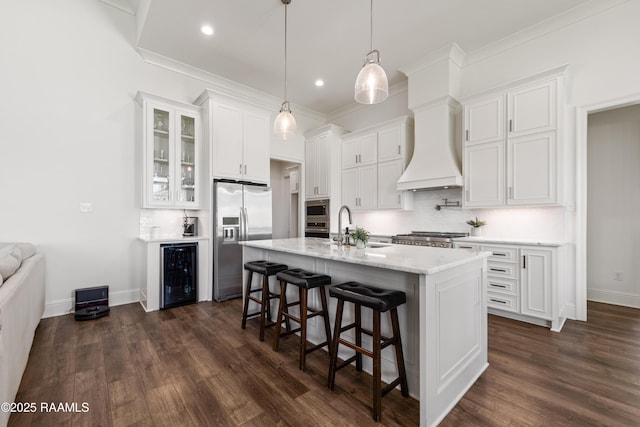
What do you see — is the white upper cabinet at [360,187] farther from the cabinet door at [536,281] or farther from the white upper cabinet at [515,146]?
the cabinet door at [536,281]

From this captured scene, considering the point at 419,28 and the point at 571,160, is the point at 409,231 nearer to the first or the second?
the point at 571,160

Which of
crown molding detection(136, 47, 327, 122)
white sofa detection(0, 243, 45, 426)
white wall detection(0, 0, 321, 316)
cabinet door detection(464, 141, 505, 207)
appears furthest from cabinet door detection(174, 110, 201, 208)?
cabinet door detection(464, 141, 505, 207)

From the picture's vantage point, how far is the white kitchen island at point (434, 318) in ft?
5.20

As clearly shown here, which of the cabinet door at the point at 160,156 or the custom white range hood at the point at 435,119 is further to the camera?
the custom white range hood at the point at 435,119

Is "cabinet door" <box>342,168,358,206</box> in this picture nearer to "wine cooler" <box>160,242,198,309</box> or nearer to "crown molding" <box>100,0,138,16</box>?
"wine cooler" <box>160,242,198,309</box>

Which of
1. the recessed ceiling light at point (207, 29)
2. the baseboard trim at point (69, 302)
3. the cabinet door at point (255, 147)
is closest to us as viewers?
the baseboard trim at point (69, 302)

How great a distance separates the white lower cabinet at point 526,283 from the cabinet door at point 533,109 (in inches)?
55.0

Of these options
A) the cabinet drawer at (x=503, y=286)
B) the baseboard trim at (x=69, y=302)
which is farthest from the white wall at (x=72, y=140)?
the cabinet drawer at (x=503, y=286)

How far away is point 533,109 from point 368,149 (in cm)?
249

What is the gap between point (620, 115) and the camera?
12.3ft

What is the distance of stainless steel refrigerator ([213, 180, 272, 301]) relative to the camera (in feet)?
13.4

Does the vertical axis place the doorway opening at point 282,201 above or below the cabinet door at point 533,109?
below

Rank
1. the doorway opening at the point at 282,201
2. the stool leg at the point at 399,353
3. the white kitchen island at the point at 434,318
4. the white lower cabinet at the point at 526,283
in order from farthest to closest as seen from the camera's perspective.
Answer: the doorway opening at the point at 282,201, the white lower cabinet at the point at 526,283, the stool leg at the point at 399,353, the white kitchen island at the point at 434,318

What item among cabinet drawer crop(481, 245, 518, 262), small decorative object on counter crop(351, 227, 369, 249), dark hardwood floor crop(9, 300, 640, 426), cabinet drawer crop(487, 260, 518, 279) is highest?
small decorative object on counter crop(351, 227, 369, 249)
